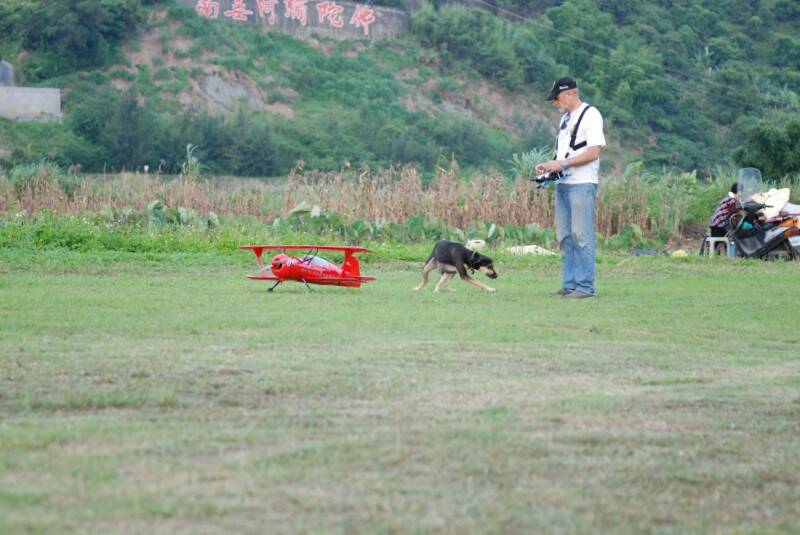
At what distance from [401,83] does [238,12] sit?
10614mm

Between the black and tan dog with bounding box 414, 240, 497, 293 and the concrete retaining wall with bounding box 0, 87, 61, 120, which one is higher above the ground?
the concrete retaining wall with bounding box 0, 87, 61, 120

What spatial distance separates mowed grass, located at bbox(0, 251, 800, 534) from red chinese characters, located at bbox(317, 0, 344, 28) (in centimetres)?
6182

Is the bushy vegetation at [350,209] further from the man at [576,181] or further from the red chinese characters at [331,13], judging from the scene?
the red chinese characters at [331,13]

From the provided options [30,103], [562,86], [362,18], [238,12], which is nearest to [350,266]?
[562,86]

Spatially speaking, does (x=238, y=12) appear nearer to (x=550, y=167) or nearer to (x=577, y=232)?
(x=577, y=232)

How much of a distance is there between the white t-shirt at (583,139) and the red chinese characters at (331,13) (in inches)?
2365

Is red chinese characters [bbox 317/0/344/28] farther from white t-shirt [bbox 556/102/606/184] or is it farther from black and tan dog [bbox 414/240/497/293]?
white t-shirt [bbox 556/102/606/184]

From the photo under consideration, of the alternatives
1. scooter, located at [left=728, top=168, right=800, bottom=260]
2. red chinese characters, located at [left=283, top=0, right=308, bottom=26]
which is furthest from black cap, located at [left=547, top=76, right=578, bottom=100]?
red chinese characters, located at [left=283, top=0, right=308, bottom=26]

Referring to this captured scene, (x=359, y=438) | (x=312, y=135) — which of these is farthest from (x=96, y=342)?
(x=312, y=135)

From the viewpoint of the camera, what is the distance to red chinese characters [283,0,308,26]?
228 feet

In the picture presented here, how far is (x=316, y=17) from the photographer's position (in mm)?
70438

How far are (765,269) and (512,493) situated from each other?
13265 mm

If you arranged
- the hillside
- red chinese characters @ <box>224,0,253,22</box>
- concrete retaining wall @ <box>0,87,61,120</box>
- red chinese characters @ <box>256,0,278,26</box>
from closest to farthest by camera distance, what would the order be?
1. the hillside
2. concrete retaining wall @ <box>0,87,61,120</box>
3. red chinese characters @ <box>224,0,253,22</box>
4. red chinese characters @ <box>256,0,278,26</box>

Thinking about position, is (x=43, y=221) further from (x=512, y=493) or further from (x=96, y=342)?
(x=512, y=493)
